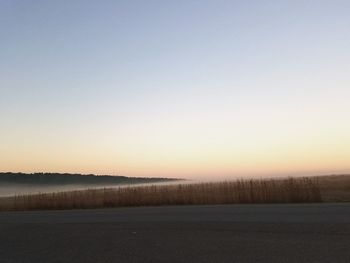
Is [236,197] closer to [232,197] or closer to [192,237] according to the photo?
[232,197]

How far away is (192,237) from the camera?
13.5 metres

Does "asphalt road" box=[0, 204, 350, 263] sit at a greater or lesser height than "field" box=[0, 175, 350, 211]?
lesser

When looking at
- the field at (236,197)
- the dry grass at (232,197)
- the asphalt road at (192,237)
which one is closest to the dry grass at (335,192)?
the field at (236,197)

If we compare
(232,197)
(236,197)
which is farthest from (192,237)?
(232,197)

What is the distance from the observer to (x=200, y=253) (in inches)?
444

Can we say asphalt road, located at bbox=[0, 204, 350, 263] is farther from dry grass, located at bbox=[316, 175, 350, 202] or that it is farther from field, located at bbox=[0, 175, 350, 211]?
dry grass, located at bbox=[316, 175, 350, 202]

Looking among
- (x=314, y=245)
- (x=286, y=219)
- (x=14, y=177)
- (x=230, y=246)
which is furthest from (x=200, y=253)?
(x=14, y=177)

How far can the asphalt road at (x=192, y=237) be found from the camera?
11023 millimetres

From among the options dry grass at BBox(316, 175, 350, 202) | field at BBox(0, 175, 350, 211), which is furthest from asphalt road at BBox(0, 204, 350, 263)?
dry grass at BBox(316, 175, 350, 202)

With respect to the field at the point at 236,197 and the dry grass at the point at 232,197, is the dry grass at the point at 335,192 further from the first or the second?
the dry grass at the point at 232,197

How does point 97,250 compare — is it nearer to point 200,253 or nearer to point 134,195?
point 200,253

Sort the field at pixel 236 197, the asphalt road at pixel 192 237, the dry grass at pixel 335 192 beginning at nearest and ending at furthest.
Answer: the asphalt road at pixel 192 237 → the field at pixel 236 197 → the dry grass at pixel 335 192

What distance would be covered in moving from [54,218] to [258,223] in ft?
30.8

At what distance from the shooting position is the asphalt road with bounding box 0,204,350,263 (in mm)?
11023
